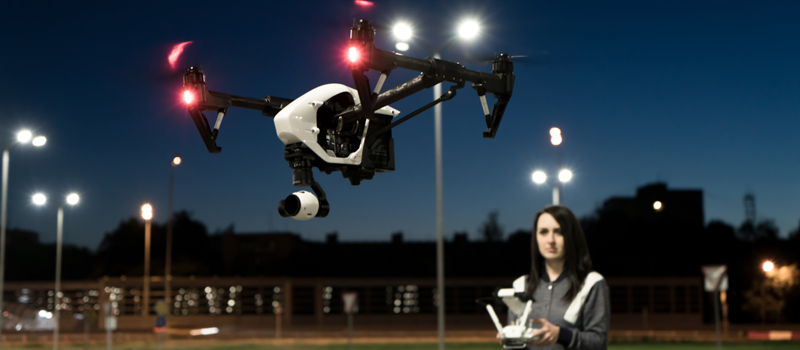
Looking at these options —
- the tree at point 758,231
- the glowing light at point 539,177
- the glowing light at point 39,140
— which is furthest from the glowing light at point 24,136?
the tree at point 758,231

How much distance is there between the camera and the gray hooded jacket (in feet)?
12.5

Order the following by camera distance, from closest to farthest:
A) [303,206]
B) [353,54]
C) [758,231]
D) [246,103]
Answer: [353,54] < [303,206] < [246,103] < [758,231]

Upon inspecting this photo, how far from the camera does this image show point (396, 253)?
64.1 meters

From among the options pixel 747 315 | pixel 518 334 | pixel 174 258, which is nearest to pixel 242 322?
pixel 174 258

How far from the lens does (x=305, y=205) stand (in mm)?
2633

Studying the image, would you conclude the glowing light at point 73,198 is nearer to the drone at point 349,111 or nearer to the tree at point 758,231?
the drone at point 349,111

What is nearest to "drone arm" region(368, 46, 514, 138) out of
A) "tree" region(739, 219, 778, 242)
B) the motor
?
the motor

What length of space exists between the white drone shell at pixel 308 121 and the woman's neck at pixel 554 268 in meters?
1.99

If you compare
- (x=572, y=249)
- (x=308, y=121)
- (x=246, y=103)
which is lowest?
(x=572, y=249)

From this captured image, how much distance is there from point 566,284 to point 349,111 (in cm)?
206

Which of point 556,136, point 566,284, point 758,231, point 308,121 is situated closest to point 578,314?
point 566,284

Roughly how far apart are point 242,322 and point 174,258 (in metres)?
22.9

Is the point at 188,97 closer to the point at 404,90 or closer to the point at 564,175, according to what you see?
the point at 404,90

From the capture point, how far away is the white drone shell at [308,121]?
2535mm
